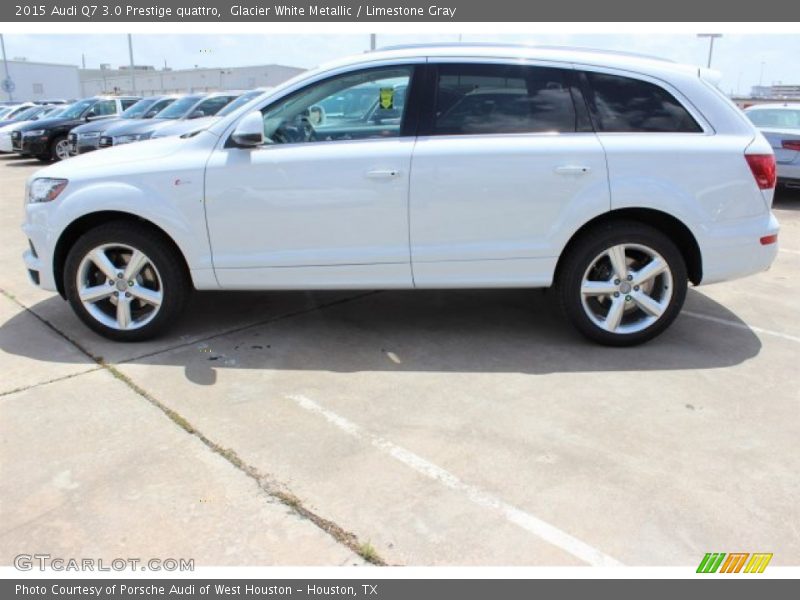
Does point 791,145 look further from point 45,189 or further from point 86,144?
point 86,144

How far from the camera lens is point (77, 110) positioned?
57.6ft

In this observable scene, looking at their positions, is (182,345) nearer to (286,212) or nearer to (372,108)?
(286,212)

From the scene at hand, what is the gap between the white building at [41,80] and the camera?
6150 centimetres

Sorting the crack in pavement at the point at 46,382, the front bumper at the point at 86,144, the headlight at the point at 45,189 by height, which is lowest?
the crack in pavement at the point at 46,382

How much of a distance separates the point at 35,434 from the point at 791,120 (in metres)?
10.8

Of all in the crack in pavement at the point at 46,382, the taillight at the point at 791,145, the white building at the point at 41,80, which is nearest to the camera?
the crack in pavement at the point at 46,382

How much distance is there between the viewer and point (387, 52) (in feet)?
14.0

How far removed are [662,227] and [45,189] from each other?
4.10m

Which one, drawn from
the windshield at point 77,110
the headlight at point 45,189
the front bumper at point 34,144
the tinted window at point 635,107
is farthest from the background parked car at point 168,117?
the tinted window at point 635,107

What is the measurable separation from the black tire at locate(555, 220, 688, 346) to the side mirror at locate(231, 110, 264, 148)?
82.8 inches

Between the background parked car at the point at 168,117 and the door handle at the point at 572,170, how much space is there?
31.6 feet

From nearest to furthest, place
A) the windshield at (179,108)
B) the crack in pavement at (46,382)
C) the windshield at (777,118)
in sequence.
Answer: the crack in pavement at (46,382) → the windshield at (777,118) → the windshield at (179,108)

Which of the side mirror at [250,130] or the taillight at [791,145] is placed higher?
the side mirror at [250,130]

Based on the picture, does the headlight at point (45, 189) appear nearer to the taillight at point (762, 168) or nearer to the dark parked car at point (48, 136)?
the taillight at point (762, 168)
